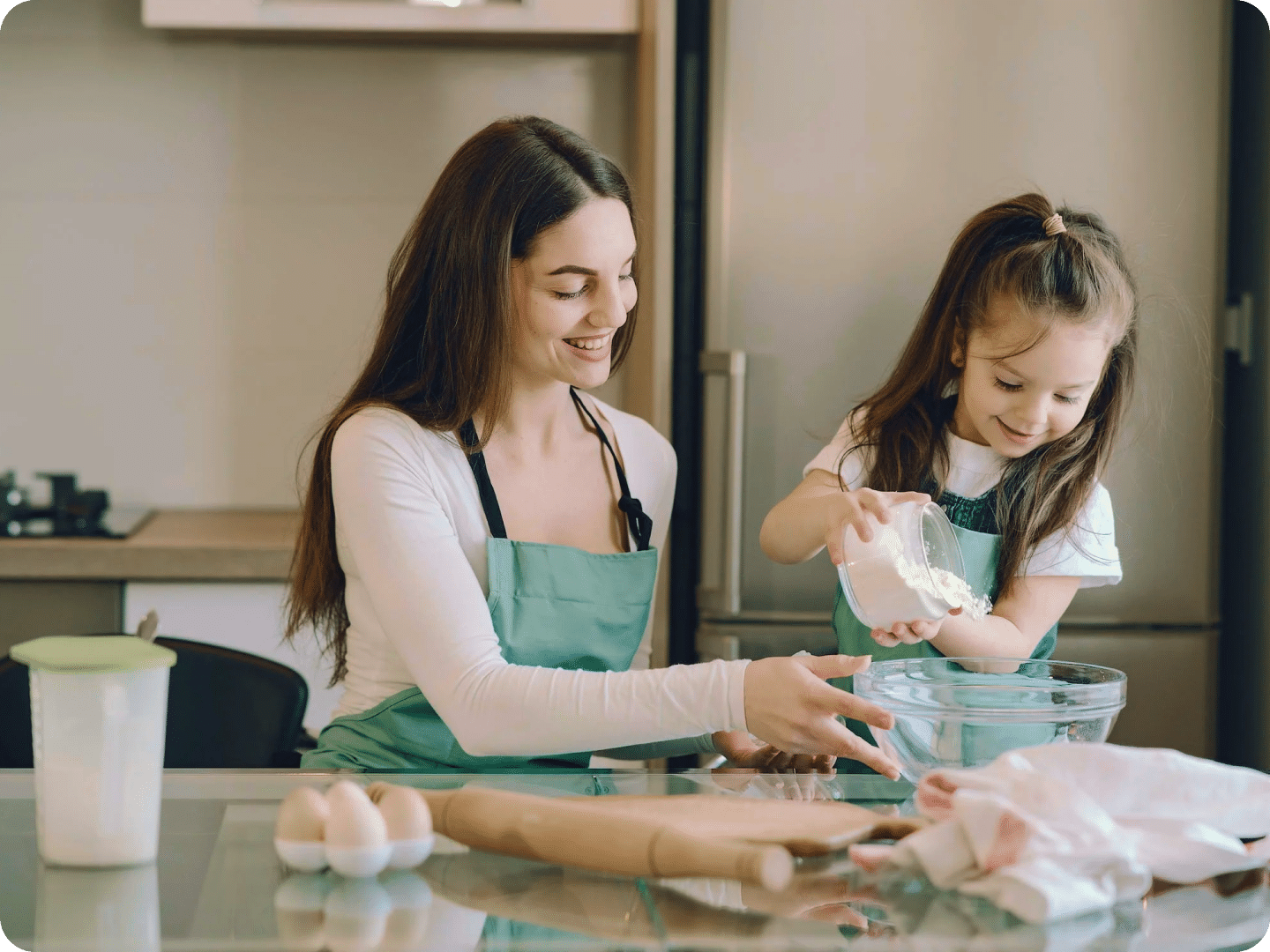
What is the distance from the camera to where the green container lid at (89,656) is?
30.2 inches

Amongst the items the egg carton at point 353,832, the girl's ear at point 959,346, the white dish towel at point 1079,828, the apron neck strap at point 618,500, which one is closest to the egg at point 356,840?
the egg carton at point 353,832

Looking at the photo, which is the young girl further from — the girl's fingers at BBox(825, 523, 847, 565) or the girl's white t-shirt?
the girl's fingers at BBox(825, 523, 847, 565)

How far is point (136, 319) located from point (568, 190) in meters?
1.51

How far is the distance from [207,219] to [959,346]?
1592 mm

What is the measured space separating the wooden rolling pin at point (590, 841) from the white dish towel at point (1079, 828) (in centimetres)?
8

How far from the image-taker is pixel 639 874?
29.5 inches

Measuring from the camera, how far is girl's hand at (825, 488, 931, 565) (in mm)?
1091

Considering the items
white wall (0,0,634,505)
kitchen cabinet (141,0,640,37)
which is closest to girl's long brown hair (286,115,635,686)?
kitchen cabinet (141,0,640,37)

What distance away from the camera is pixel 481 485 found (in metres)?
1.33

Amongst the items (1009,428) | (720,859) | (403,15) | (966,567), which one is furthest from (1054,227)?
(403,15)

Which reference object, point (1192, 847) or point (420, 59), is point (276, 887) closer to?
point (1192, 847)

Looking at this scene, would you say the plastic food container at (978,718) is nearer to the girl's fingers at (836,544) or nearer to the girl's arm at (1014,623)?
the girl's fingers at (836,544)

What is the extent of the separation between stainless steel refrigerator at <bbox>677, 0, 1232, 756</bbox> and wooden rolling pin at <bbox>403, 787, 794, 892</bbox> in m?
1.24

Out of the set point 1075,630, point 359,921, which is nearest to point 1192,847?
point 359,921
